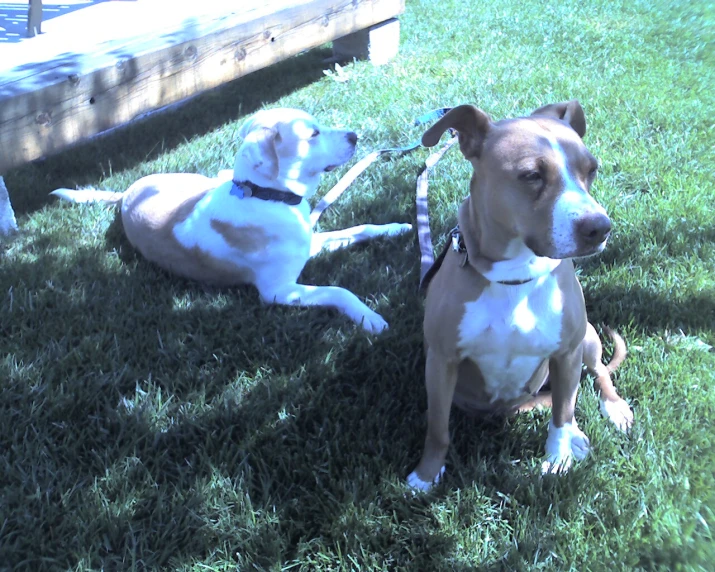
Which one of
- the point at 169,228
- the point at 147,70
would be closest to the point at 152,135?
the point at 147,70

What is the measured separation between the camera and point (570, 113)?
234 cm

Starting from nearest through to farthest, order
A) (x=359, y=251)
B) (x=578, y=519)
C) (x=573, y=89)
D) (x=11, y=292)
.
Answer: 1. (x=578, y=519)
2. (x=11, y=292)
3. (x=359, y=251)
4. (x=573, y=89)

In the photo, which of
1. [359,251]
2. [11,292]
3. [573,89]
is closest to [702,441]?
[359,251]

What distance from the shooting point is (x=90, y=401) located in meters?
2.80

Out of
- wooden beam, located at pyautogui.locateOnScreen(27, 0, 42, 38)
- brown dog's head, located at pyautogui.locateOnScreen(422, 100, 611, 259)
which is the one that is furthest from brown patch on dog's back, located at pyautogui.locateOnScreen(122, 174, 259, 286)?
wooden beam, located at pyautogui.locateOnScreen(27, 0, 42, 38)

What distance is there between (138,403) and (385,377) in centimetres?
106

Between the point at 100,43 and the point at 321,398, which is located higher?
the point at 100,43

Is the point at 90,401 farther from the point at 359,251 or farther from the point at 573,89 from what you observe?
the point at 573,89

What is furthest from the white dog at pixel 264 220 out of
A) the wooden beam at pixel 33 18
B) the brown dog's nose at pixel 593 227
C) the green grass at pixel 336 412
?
the wooden beam at pixel 33 18

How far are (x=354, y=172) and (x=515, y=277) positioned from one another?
268 centimetres

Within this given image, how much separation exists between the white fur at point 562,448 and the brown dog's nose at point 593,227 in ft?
2.67

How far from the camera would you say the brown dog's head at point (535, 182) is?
1867 millimetres

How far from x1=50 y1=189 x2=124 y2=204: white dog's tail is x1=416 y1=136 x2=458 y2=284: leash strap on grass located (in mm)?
2130

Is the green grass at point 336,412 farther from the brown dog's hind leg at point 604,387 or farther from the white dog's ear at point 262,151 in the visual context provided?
the white dog's ear at point 262,151
